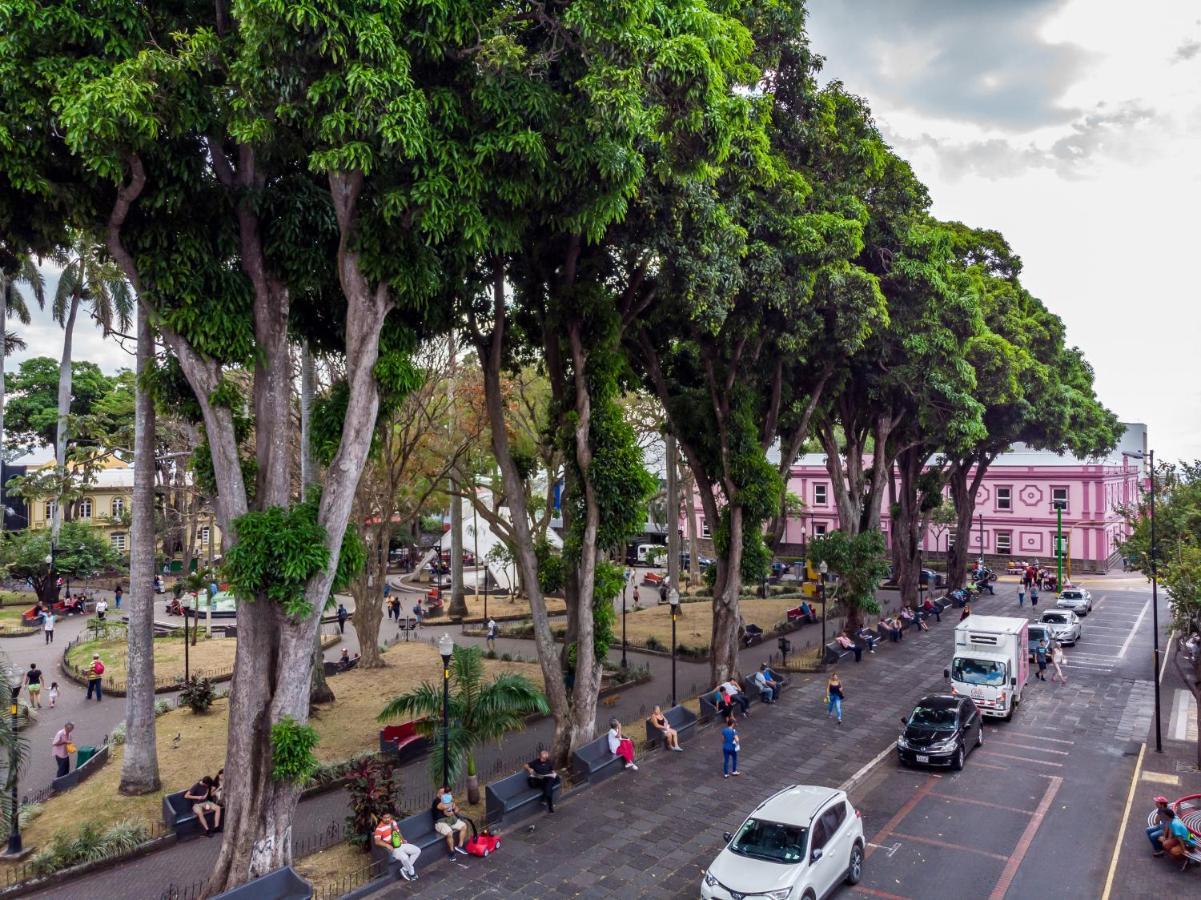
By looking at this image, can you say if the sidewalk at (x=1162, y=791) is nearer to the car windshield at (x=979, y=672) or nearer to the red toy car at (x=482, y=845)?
the car windshield at (x=979, y=672)

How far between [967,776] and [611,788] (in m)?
7.68

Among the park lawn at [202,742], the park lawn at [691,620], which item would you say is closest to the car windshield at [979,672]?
the park lawn at [691,620]

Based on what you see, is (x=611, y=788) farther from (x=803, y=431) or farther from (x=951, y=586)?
(x=951, y=586)

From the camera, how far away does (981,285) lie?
97.6ft

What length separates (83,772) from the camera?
58.8 ft

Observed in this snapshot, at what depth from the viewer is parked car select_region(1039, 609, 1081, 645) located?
30.4 m

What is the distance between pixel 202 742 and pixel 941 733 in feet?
57.1

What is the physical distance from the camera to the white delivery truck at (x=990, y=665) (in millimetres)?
21172

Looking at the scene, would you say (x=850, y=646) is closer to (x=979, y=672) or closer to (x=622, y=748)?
(x=979, y=672)

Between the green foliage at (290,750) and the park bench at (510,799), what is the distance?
12.5 feet

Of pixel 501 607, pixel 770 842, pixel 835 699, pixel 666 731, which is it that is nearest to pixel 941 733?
pixel 835 699

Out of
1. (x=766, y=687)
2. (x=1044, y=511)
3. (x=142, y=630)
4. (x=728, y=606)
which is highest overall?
(x=1044, y=511)

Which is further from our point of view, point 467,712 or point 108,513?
point 108,513

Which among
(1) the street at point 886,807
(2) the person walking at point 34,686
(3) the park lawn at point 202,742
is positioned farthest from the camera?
(2) the person walking at point 34,686
